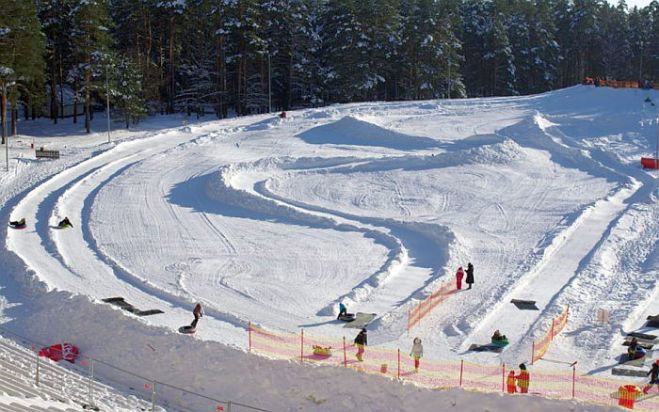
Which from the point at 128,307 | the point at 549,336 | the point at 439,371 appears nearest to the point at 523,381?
the point at 439,371

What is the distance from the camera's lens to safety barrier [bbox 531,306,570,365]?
65.1 feet

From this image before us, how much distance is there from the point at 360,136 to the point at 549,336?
3124 cm

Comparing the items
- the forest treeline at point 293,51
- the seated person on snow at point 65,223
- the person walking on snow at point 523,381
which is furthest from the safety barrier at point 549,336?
the forest treeline at point 293,51

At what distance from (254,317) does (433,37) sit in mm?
52928

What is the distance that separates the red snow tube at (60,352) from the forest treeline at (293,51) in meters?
32.2

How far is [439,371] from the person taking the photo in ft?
59.2

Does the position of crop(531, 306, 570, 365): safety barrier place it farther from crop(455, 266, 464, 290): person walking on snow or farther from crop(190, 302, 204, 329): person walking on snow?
crop(190, 302, 204, 329): person walking on snow

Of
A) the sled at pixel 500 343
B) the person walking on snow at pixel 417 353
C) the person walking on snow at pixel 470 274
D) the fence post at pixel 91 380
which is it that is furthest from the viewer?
the person walking on snow at pixel 470 274

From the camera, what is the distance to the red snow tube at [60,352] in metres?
19.4

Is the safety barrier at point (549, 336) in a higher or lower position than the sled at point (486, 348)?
higher

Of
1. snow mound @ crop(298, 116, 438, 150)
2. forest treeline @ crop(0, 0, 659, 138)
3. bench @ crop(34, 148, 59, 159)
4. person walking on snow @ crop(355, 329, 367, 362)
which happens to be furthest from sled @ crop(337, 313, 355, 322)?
forest treeline @ crop(0, 0, 659, 138)

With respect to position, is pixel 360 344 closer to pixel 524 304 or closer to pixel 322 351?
pixel 322 351

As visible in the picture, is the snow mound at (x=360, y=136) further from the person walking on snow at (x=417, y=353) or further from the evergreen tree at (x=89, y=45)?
the person walking on snow at (x=417, y=353)

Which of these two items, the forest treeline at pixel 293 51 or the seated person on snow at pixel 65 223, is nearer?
the seated person on snow at pixel 65 223
